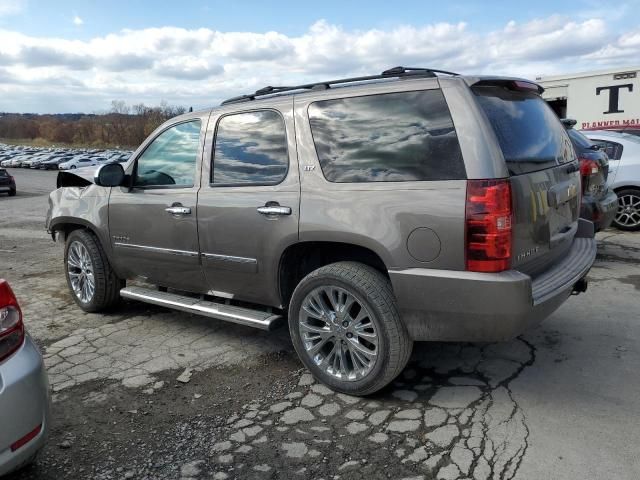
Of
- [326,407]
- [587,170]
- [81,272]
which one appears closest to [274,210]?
[326,407]

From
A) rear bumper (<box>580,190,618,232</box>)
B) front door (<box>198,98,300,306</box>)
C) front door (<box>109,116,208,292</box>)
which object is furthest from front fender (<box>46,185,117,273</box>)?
rear bumper (<box>580,190,618,232</box>)

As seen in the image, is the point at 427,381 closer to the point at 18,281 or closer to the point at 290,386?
the point at 290,386

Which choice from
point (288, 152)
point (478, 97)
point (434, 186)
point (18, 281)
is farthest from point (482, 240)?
point (18, 281)

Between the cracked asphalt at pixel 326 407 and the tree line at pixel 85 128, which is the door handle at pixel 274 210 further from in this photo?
the tree line at pixel 85 128

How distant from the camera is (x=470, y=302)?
293cm

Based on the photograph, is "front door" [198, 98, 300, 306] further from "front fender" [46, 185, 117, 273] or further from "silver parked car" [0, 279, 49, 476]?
"silver parked car" [0, 279, 49, 476]

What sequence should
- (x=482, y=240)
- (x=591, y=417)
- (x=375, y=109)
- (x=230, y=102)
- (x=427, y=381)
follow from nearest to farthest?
(x=482, y=240) < (x=591, y=417) < (x=375, y=109) < (x=427, y=381) < (x=230, y=102)

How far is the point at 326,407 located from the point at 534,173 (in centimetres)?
183

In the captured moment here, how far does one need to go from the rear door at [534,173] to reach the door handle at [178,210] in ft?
7.09

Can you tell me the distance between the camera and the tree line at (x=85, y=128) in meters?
86.9

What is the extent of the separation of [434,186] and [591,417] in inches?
61.3

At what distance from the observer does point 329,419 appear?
126 inches

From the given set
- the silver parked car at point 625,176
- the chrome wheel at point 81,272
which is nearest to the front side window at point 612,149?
the silver parked car at point 625,176

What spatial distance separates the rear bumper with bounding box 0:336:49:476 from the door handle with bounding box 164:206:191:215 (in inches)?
68.4
